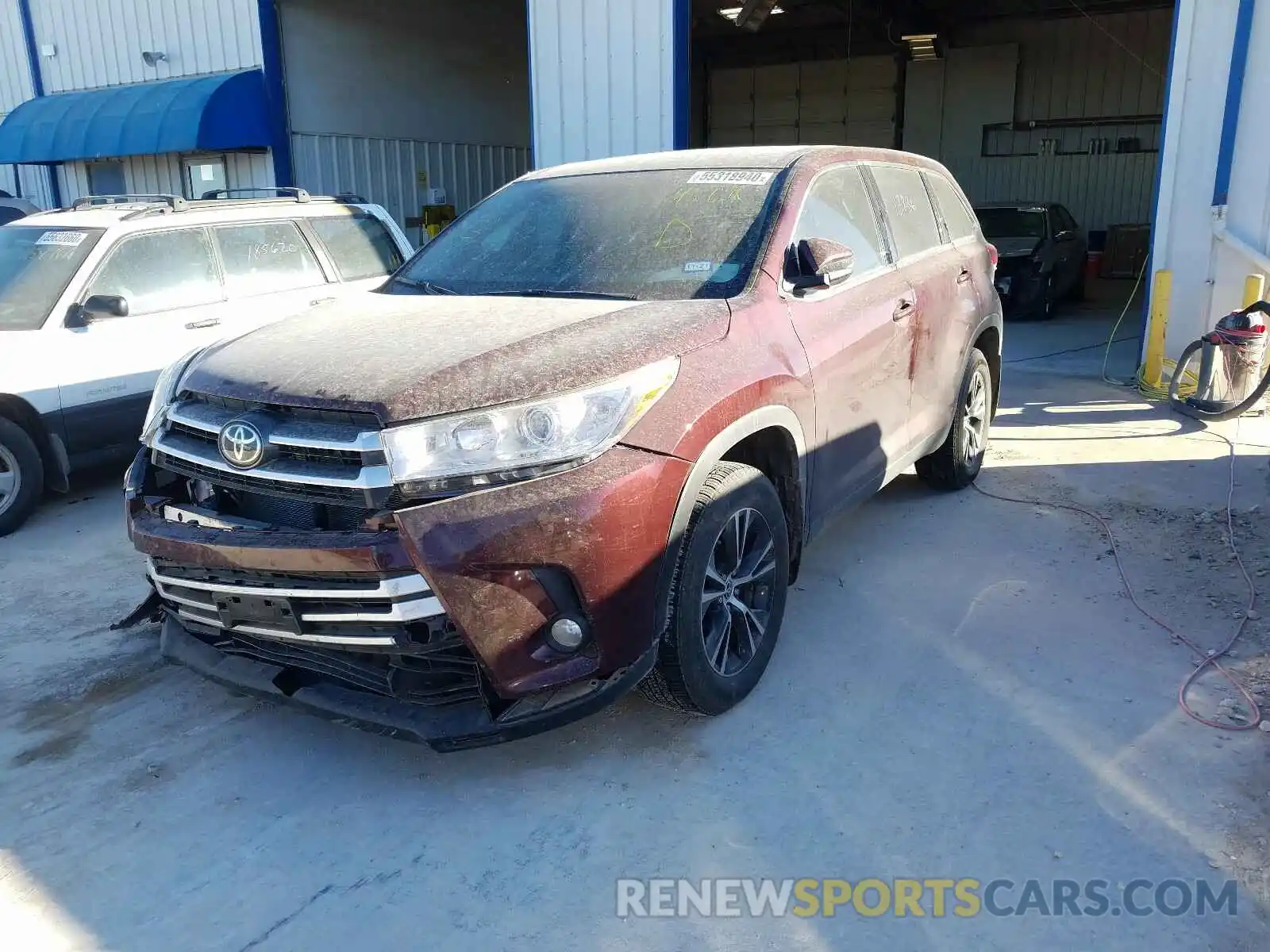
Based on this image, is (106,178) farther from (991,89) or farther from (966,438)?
(991,89)

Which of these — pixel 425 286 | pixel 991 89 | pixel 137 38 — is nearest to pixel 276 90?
pixel 137 38

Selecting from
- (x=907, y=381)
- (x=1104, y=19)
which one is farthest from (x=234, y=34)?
(x=1104, y=19)

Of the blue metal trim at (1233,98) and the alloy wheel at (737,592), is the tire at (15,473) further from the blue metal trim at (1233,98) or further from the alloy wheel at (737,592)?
the blue metal trim at (1233,98)

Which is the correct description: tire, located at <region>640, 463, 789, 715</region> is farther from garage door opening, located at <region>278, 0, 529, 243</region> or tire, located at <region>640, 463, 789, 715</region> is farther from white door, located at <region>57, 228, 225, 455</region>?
garage door opening, located at <region>278, 0, 529, 243</region>

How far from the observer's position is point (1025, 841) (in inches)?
111

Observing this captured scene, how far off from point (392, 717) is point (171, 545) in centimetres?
89

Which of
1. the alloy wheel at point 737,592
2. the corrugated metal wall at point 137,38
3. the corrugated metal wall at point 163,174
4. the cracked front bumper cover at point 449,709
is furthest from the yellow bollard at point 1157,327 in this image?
the corrugated metal wall at point 137,38

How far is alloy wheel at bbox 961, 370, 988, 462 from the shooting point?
5.75 m

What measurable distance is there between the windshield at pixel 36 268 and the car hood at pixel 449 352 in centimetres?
314

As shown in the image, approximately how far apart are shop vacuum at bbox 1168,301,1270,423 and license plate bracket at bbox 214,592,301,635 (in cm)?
698

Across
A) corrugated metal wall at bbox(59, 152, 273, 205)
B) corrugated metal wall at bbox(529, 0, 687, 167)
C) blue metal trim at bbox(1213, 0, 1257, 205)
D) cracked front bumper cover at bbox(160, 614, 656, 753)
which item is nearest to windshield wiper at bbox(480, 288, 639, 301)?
cracked front bumper cover at bbox(160, 614, 656, 753)

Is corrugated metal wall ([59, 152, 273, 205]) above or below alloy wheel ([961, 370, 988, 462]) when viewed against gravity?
above

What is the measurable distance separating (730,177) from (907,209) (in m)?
1.32

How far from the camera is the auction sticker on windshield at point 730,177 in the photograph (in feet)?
13.3
